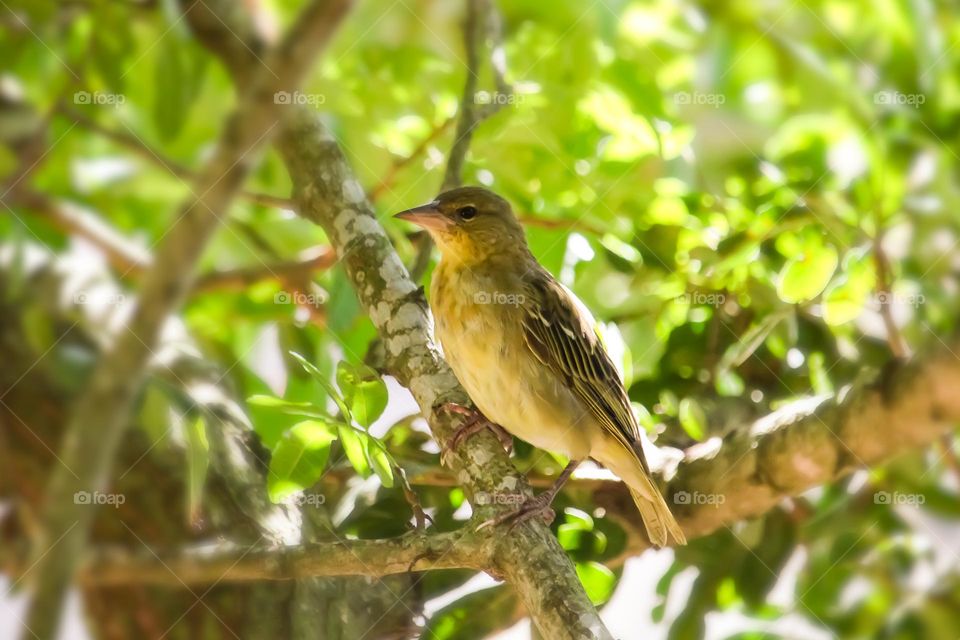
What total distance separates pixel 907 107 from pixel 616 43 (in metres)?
1.07

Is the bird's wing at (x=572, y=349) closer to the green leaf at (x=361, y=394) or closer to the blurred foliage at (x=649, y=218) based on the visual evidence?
the blurred foliage at (x=649, y=218)

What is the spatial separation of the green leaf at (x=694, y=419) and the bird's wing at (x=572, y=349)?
24cm

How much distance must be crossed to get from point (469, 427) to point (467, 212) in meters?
1.07

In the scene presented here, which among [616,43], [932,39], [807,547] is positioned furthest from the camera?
[616,43]

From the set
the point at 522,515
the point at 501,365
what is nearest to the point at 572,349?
the point at 501,365

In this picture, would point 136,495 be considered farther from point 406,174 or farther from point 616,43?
point 616,43

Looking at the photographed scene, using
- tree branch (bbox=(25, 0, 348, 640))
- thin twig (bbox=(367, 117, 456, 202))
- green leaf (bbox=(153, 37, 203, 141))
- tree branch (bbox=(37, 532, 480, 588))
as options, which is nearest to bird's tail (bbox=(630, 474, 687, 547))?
tree branch (bbox=(37, 532, 480, 588))

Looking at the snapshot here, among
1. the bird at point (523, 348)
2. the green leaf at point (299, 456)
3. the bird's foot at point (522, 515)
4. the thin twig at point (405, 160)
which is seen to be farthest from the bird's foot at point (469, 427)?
the thin twig at point (405, 160)

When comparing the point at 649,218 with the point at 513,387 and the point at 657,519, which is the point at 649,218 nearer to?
the point at 513,387

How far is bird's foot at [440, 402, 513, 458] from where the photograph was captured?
10.2 ft

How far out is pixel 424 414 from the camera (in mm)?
3232

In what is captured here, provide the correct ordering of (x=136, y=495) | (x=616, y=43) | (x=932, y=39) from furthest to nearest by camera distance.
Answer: (x=616, y=43), (x=932, y=39), (x=136, y=495)

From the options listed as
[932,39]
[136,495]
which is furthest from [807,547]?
[136,495]

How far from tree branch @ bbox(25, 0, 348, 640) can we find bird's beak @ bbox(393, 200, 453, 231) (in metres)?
1.60
